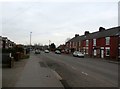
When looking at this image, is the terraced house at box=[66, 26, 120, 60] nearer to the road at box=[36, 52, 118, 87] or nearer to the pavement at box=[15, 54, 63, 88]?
the road at box=[36, 52, 118, 87]

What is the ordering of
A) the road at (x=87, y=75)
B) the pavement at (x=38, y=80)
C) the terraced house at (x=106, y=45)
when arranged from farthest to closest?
1. the terraced house at (x=106, y=45)
2. the road at (x=87, y=75)
3. the pavement at (x=38, y=80)

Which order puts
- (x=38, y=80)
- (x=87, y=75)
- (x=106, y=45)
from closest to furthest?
(x=38, y=80) → (x=87, y=75) → (x=106, y=45)

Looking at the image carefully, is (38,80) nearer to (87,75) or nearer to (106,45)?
(87,75)

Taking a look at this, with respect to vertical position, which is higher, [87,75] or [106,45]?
[106,45]

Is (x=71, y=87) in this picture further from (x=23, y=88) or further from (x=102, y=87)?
(x=23, y=88)

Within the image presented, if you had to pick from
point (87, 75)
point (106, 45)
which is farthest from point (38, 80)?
point (106, 45)

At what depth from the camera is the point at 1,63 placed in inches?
998

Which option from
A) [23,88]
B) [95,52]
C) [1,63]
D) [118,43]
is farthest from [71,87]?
[95,52]

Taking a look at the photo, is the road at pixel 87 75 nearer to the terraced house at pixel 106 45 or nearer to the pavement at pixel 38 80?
the pavement at pixel 38 80

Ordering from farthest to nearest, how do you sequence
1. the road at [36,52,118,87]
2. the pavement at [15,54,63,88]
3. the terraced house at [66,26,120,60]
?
the terraced house at [66,26,120,60] → the road at [36,52,118,87] → the pavement at [15,54,63,88]

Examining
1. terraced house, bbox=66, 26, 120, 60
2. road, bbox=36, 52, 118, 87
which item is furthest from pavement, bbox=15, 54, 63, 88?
terraced house, bbox=66, 26, 120, 60

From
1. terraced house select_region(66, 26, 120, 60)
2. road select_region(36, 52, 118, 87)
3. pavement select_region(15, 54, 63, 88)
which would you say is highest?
terraced house select_region(66, 26, 120, 60)

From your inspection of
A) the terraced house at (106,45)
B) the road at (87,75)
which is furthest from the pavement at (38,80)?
the terraced house at (106,45)

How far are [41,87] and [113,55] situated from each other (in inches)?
1729
